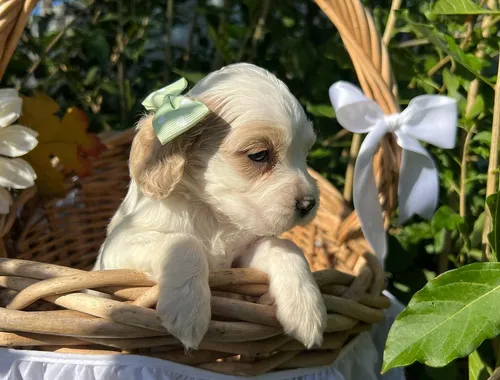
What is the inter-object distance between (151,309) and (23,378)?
33 cm

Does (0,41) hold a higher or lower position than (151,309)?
higher

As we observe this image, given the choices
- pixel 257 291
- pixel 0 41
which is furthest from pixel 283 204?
pixel 0 41

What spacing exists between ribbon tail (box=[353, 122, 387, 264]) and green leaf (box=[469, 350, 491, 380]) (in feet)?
1.35

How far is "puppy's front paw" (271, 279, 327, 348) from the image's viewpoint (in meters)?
1.21

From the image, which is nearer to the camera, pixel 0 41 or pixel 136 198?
pixel 0 41

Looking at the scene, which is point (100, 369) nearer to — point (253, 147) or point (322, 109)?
point (253, 147)

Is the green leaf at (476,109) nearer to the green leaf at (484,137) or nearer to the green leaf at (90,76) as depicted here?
the green leaf at (484,137)

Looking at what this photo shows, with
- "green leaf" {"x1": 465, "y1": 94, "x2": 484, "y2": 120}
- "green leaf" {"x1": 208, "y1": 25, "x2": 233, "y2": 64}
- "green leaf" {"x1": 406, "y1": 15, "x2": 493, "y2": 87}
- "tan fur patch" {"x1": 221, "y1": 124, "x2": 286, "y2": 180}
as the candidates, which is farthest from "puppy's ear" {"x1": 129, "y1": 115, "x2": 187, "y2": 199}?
"green leaf" {"x1": 208, "y1": 25, "x2": 233, "y2": 64}

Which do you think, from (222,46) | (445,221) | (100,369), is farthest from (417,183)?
(222,46)

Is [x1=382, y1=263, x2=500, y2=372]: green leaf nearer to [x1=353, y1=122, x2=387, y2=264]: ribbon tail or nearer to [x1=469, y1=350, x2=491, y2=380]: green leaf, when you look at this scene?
[x1=353, y1=122, x2=387, y2=264]: ribbon tail

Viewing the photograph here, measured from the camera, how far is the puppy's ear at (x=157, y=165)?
1442 millimetres

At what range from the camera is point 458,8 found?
163 cm

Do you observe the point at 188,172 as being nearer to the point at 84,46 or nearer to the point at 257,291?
the point at 257,291

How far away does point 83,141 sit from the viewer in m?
2.26
